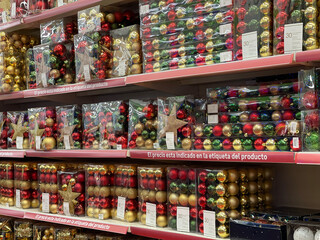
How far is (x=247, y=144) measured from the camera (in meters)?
1.88

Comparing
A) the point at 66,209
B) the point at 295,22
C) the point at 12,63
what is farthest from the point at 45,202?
the point at 295,22

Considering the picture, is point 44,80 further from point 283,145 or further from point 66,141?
point 283,145

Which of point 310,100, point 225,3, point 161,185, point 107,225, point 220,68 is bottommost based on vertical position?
point 107,225

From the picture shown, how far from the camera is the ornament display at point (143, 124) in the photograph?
2281mm

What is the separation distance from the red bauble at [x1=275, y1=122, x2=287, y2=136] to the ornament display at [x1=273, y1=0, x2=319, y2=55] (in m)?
0.28

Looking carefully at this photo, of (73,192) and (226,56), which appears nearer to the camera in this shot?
(226,56)

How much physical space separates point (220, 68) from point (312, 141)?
0.50 meters

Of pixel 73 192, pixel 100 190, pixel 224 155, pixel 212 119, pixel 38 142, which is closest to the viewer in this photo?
pixel 224 155

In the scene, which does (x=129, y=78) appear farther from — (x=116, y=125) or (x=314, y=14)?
(x=314, y=14)

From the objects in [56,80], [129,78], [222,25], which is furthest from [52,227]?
[222,25]

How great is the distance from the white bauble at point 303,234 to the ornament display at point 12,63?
2065 millimetres

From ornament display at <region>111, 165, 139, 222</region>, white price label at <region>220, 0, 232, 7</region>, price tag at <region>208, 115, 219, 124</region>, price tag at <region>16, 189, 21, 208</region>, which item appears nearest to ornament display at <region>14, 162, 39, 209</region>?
price tag at <region>16, 189, 21, 208</region>

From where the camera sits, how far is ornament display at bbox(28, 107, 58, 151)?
2752mm

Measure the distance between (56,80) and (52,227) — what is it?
2.96 ft
